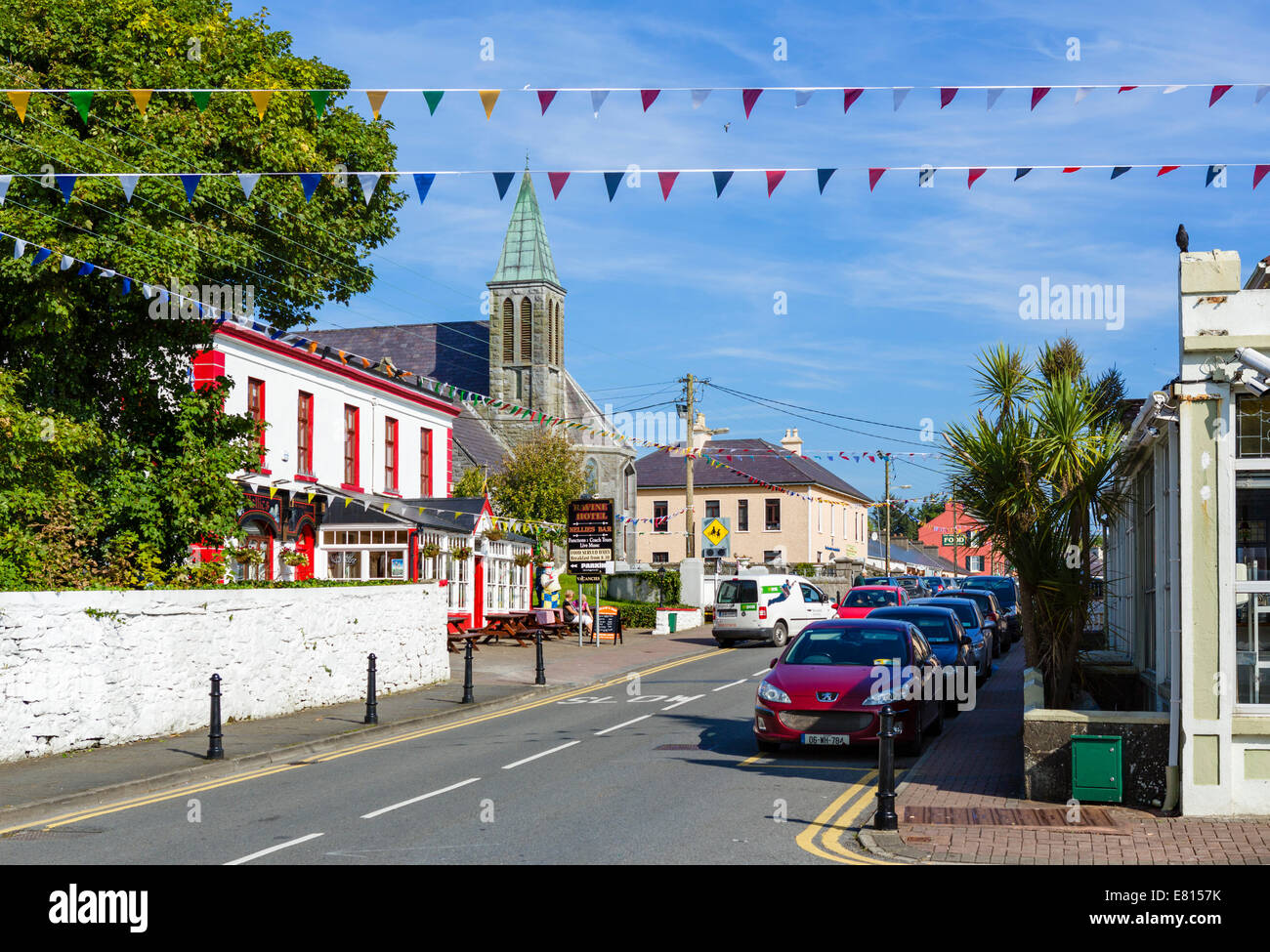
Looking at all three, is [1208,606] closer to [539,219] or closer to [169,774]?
[169,774]

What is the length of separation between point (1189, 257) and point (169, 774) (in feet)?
36.9

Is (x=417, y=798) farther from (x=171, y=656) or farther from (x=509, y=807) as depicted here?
(x=171, y=656)

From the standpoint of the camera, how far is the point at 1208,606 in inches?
408

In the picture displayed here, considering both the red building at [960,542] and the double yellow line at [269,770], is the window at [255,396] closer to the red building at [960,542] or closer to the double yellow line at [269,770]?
the double yellow line at [269,770]

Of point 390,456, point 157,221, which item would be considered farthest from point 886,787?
point 390,456

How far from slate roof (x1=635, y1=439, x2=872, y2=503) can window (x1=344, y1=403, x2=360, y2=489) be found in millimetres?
37190

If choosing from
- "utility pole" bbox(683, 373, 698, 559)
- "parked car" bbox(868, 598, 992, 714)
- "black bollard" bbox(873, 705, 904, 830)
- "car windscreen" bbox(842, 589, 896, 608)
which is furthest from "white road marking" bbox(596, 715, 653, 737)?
"utility pole" bbox(683, 373, 698, 559)

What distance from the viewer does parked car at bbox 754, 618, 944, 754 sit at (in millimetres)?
14328

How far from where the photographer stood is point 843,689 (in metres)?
14.5

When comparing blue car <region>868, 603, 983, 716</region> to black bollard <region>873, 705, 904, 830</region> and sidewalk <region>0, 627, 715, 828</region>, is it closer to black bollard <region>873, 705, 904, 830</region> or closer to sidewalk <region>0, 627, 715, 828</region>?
Answer: sidewalk <region>0, 627, 715, 828</region>

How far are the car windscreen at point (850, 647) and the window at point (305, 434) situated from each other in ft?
63.0

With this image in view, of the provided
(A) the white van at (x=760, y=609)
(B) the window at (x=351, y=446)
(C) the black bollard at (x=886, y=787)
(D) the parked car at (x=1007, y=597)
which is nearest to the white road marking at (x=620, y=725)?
(C) the black bollard at (x=886, y=787)

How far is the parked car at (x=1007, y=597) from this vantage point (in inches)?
1363
